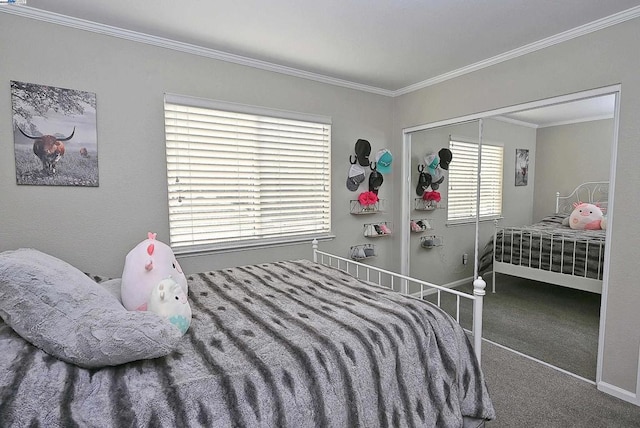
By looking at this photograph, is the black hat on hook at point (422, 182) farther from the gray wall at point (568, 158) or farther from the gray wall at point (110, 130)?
the gray wall at point (110, 130)

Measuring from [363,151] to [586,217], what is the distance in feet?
6.64

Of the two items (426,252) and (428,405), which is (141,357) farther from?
(426,252)

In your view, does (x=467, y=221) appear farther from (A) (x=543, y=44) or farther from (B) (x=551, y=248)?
(A) (x=543, y=44)

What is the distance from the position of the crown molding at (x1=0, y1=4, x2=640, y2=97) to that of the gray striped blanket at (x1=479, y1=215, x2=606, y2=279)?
4.50ft

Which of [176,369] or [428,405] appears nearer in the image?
A: [176,369]

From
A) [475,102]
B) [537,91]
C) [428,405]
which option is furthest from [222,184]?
[537,91]

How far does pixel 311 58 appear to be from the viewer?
9.39 feet

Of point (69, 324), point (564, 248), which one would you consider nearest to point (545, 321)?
point (564, 248)

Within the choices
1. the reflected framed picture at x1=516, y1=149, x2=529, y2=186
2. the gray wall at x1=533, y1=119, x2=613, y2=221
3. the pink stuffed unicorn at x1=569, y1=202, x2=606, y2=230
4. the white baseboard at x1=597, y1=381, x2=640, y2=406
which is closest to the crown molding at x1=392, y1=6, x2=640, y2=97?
the gray wall at x1=533, y1=119, x2=613, y2=221

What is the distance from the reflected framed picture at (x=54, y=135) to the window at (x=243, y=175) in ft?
1.71

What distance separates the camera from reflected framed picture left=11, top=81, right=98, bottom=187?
207 centimetres

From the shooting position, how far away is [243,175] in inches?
115

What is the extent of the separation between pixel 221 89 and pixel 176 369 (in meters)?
2.36

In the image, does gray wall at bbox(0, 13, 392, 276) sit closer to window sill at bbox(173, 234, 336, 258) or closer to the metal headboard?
window sill at bbox(173, 234, 336, 258)
